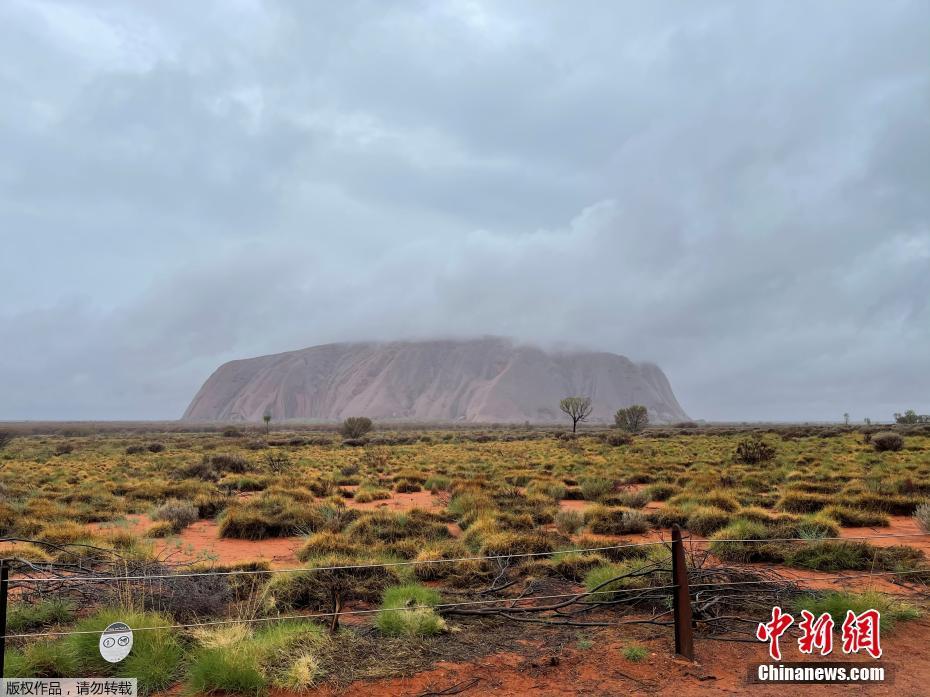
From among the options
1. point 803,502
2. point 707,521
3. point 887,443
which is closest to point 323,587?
point 707,521

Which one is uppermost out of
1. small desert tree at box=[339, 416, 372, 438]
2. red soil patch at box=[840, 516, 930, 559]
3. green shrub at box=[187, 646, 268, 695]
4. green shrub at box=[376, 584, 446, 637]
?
green shrub at box=[187, 646, 268, 695]

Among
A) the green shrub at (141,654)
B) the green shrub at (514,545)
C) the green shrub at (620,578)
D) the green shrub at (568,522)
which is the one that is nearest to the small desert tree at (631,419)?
the green shrub at (568,522)

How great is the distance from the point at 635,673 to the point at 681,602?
79 centimetres

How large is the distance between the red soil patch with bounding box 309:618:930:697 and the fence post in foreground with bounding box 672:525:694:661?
0.46 ft

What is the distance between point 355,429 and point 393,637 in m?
52.0

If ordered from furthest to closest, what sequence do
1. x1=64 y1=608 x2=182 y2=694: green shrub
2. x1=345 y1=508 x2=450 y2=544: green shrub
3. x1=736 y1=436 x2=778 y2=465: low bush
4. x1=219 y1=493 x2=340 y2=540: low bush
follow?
x1=736 y1=436 x2=778 y2=465: low bush, x1=219 y1=493 x2=340 y2=540: low bush, x1=345 y1=508 x2=450 y2=544: green shrub, x1=64 y1=608 x2=182 y2=694: green shrub

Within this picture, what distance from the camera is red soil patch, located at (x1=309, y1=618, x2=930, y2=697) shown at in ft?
16.7

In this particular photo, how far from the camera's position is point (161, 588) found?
7.21 m

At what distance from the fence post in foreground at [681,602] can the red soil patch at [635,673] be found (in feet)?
0.46

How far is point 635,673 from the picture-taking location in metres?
5.44

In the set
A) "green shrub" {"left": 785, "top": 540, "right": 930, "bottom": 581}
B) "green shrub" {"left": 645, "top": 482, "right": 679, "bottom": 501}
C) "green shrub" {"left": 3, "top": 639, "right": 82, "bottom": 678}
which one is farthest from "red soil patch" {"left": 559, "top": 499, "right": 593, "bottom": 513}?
"green shrub" {"left": 3, "top": 639, "right": 82, "bottom": 678}

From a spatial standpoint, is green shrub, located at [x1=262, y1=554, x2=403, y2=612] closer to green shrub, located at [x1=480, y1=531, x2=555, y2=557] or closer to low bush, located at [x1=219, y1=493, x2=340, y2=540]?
green shrub, located at [x1=480, y1=531, x2=555, y2=557]

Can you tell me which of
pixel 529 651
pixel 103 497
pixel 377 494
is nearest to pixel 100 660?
pixel 529 651

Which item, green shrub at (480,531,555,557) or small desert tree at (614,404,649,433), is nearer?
green shrub at (480,531,555,557)
